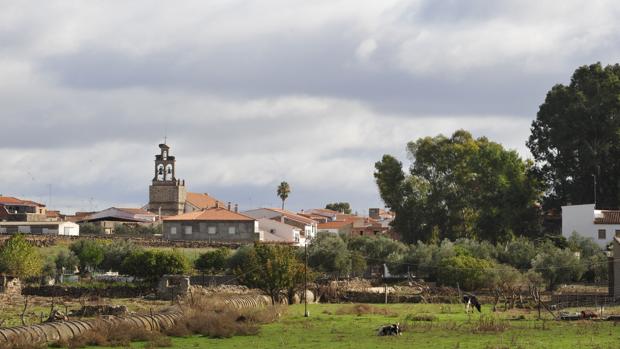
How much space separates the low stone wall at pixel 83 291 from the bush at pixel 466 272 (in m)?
19.3

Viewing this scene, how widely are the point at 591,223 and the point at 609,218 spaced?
1.47 metres

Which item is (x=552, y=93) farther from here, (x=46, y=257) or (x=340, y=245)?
(x=46, y=257)

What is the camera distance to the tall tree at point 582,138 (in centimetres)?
9125

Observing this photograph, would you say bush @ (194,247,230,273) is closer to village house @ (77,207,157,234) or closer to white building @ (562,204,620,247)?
white building @ (562,204,620,247)

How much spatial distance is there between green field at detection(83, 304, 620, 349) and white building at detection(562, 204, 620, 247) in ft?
128

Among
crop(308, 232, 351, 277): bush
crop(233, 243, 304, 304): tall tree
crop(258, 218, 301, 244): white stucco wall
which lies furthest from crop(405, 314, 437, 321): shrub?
crop(258, 218, 301, 244): white stucco wall

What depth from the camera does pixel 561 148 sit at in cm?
9275

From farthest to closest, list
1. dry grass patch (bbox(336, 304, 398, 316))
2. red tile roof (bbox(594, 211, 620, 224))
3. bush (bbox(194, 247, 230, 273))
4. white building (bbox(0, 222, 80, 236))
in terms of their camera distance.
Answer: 1. white building (bbox(0, 222, 80, 236))
2. red tile roof (bbox(594, 211, 620, 224))
3. bush (bbox(194, 247, 230, 273))
4. dry grass patch (bbox(336, 304, 398, 316))

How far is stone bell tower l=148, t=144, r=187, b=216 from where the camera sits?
15850cm

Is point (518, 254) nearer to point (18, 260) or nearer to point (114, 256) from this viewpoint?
point (114, 256)

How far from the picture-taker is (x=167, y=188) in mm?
159375

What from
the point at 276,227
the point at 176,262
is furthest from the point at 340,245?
the point at 276,227

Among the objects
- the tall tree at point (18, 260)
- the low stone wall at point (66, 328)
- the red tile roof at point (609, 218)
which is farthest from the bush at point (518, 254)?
the low stone wall at point (66, 328)

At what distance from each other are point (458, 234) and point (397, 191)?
6.72 metres
